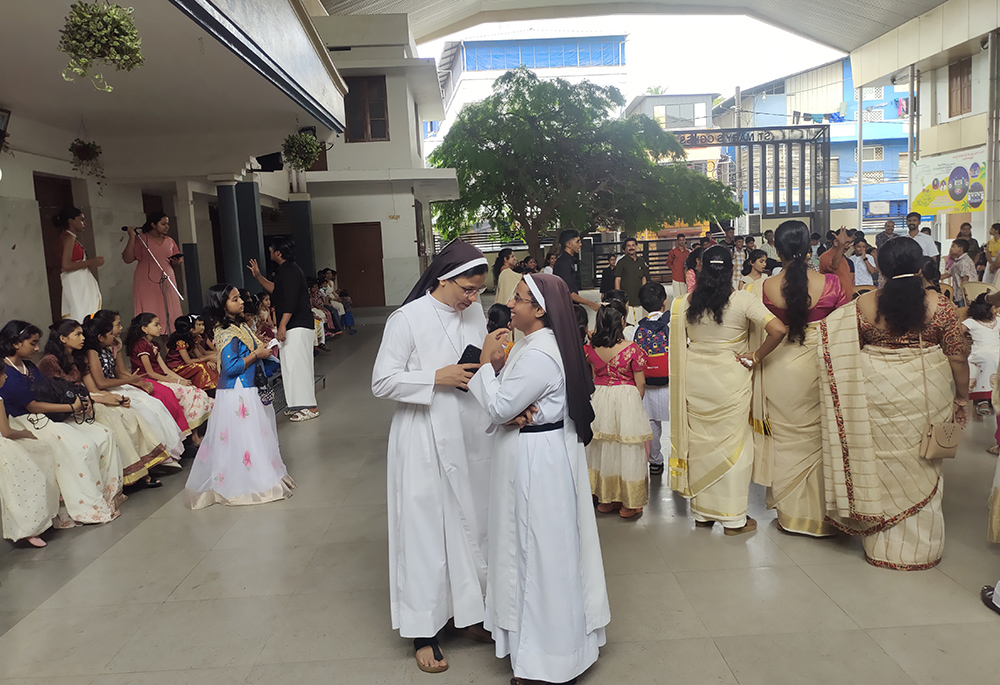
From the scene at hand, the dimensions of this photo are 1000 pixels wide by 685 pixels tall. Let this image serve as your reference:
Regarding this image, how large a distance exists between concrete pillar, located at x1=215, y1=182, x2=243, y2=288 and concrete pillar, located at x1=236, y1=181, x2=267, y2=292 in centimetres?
87

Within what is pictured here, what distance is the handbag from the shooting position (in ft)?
11.3

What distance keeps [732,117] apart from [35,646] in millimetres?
41404

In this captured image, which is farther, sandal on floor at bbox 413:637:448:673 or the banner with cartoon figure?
A: the banner with cartoon figure

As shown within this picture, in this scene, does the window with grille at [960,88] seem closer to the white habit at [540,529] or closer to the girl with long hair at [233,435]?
the girl with long hair at [233,435]

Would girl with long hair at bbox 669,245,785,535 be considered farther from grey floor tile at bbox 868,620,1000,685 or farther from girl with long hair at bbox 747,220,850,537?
grey floor tile at bbox 868,620,1000,685

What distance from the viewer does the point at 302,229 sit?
1650 centimetres

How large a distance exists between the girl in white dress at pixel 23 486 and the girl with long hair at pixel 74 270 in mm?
2385

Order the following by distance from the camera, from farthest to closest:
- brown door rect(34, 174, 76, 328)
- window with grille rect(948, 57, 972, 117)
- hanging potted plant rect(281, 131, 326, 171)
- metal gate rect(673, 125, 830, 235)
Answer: metal gate rect(673, 125, 830, 235)
window with grille rect(948, 57, 972, 117)
brown door rect(34, 174, 76, 328)
hanging potted plant rect(281, 131, 326, 171)

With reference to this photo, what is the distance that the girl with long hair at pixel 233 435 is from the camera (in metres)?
5.00

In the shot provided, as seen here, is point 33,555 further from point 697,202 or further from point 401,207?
point 697,202

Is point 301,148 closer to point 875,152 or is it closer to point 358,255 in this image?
point 358,255

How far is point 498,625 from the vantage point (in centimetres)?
271

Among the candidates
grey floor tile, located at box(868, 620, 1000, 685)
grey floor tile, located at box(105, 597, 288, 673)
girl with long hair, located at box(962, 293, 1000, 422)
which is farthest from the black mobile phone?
girl with long hair, located at box(962, 293, 1000, 422)

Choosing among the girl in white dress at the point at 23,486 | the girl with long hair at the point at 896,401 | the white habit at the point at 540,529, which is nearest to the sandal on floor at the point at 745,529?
the girl with long hair at the point at 896,401
